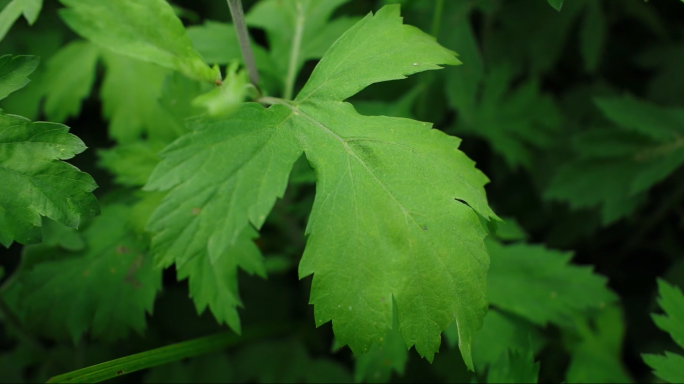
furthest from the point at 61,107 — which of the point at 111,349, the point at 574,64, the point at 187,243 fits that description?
the point at 574,64

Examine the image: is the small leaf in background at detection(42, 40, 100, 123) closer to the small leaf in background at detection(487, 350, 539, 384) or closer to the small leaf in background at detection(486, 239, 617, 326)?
the small leaf in background at detection(486, 239, 617, 326)

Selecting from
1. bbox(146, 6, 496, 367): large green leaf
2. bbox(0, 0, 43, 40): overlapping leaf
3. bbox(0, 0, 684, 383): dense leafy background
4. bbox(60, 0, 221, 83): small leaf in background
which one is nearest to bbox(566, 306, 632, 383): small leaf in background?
bbox(0, 0, 684, 383): dense leafy background

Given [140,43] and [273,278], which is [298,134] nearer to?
[140,43]

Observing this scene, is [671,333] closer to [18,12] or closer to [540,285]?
[540,285]

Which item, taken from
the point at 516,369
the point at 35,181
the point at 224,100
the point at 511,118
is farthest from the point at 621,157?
the point at 35,181

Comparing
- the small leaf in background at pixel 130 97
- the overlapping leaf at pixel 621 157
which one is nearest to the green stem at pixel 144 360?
the small leaf in background at pixel 130 97
